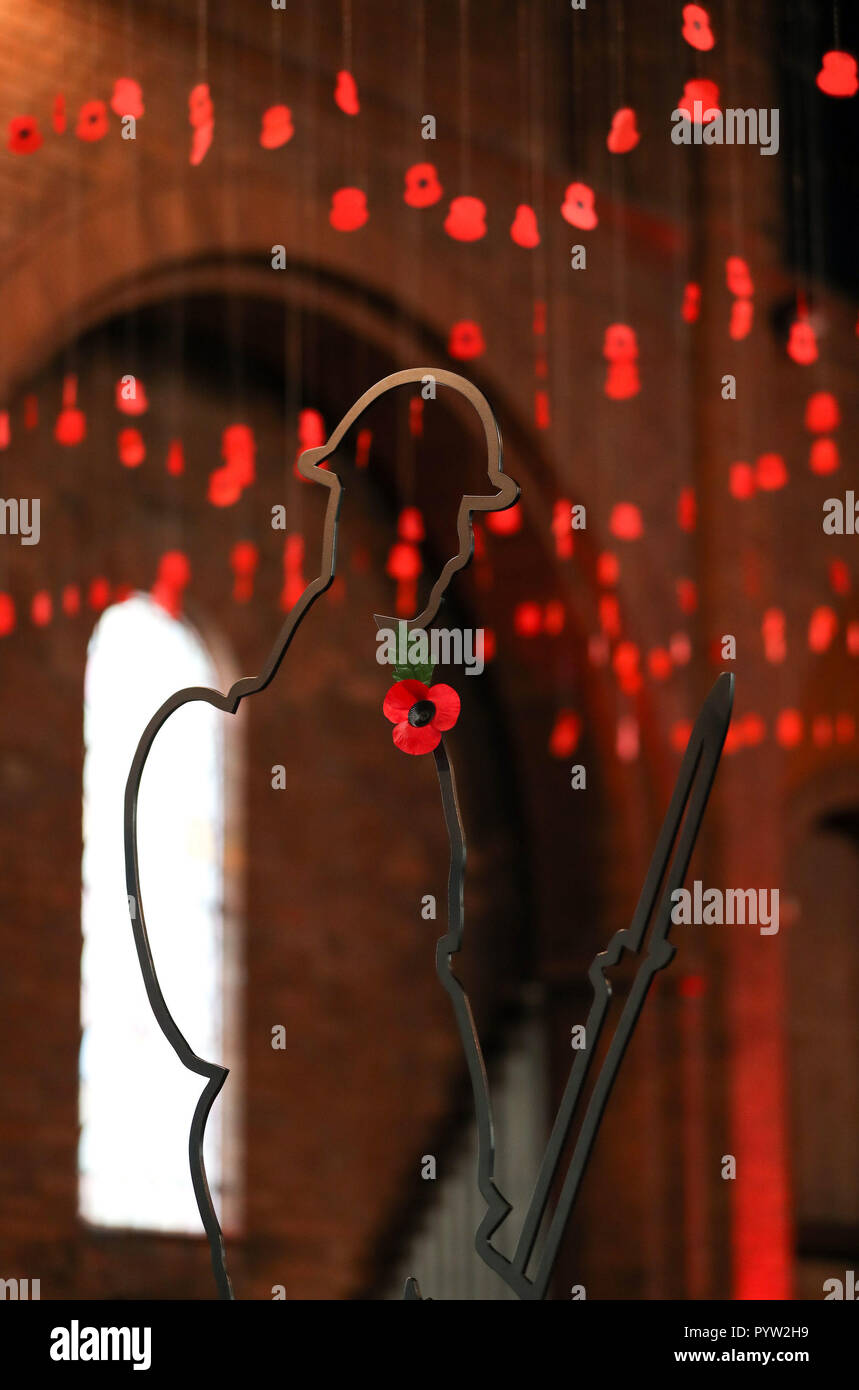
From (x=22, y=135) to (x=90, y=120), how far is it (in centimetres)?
28

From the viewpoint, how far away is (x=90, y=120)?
6535mm

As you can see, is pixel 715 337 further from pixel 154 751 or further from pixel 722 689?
pixel 722 689

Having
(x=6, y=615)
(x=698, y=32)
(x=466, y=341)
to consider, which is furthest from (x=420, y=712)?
(x=466, y=341)

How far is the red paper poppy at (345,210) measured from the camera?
7.27 metres

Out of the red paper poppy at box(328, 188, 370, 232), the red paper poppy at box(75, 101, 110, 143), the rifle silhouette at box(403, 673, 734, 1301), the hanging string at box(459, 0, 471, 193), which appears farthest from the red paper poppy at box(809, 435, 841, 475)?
the rifle silhouette at box(403, 673, 734, 1301)

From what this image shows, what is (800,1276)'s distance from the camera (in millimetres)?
8695

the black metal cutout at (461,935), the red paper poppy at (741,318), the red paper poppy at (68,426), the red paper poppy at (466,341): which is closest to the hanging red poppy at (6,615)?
the red paper poppy at (68,426)

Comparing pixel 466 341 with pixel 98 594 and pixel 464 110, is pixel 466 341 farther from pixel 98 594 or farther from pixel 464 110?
pixel 98 594

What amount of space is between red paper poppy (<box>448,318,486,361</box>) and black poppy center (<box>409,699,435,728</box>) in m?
5.52

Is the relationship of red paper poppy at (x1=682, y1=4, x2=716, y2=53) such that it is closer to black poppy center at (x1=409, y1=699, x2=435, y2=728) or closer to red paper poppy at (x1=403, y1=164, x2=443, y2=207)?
red paper poppy at (x1=403, y1=164, x2=443, y2=207)

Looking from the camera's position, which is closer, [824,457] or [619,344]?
[619,344]

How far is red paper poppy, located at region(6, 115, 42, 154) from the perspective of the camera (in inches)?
249
